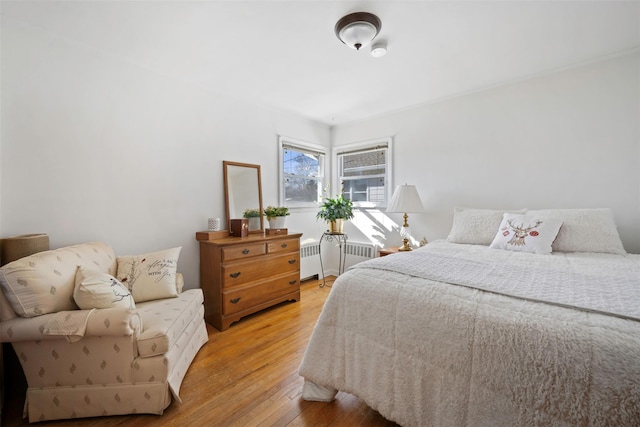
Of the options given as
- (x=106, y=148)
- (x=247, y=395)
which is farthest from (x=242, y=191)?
(x=247, y=395)

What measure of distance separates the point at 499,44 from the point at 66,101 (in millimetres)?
3423

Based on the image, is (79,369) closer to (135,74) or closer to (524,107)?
(135,74)

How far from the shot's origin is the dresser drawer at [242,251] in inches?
97.1

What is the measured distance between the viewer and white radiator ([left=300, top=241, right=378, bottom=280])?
3.78 m

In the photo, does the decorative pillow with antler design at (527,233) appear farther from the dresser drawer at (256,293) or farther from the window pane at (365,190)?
the dresser drawer at (256,293)

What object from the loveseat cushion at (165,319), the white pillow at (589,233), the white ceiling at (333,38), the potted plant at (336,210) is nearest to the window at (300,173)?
the potted plant at (336,210)

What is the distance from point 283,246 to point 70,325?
6.24 ft

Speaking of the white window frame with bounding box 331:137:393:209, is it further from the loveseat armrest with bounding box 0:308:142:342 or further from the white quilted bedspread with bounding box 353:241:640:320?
the loveseat armrest with bounding box 0:308:142:342

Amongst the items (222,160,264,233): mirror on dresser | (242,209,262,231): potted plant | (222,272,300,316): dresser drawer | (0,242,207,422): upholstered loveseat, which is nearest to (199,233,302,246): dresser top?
(242,209,262,231): potted plant

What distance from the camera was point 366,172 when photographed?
3.94 m

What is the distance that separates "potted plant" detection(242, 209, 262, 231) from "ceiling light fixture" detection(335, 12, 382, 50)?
79.0 inches

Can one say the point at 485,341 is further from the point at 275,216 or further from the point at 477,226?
the point at 275,216

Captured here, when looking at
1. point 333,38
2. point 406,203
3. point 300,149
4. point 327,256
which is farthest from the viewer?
point 327,256

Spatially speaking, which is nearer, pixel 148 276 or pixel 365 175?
pixel 148 276
